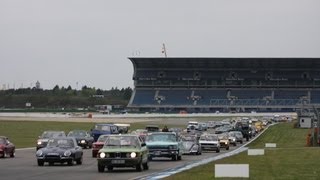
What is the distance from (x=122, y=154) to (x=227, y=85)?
13135 centimetres

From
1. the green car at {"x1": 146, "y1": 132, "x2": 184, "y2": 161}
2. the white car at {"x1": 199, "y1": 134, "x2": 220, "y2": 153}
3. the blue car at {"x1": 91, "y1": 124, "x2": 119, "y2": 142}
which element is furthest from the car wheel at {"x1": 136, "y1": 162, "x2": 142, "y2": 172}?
the blue car at {"x1": 91, "y1": 124, "x2": 119, "y2": 142}

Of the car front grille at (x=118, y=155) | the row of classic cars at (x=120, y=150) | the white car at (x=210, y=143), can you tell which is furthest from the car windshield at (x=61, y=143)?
the white car at (x=210, y=143)

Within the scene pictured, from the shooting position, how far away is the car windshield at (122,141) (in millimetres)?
29641

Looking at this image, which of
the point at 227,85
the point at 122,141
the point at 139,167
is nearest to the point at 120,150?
the point at 122,141

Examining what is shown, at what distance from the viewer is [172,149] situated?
1588 inches

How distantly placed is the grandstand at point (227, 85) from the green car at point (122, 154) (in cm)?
12860

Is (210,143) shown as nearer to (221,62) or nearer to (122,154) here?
(122,154)

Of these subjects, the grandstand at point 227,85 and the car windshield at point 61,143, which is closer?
the car windshield at point 61,143

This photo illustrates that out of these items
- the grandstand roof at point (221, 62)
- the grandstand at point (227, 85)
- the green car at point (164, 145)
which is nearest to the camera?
the green car at point (164, 145)

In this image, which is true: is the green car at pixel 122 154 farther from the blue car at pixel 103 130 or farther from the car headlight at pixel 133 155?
the blue car at pixel 103 130

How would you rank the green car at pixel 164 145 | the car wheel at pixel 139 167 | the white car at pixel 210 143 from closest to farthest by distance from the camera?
the car wheel at pixel 139 167
the green car at pixel 164 145
the white car at pixel 210 143

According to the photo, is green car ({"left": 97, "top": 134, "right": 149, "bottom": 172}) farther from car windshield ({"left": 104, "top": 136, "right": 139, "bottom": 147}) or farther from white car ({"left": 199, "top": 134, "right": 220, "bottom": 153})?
white car ({"left": 199, "top": 134, "right": 220, "bottom": 153})

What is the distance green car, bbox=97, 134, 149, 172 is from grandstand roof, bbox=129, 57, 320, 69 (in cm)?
12850

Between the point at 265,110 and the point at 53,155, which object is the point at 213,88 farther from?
the point at 53,155
